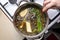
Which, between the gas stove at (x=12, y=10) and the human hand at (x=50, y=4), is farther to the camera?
the gas stove at (x=12, y=10)

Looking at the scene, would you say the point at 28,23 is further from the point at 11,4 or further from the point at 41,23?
the point at 11,4

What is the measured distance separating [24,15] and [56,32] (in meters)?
0.18

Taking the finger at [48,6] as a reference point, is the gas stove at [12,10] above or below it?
below

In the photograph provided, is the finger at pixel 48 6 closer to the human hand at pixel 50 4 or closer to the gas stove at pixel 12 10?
the human hand at pixel 50 4

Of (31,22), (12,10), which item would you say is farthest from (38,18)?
(12,10)

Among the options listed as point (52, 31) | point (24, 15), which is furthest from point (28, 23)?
point (52, 31)

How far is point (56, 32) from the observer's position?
2.88 feet

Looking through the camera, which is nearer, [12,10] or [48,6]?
[48,6]

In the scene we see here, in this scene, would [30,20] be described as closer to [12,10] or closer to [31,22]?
[31,22]

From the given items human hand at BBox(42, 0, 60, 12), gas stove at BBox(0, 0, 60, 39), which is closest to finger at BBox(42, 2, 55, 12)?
human hand at BBox(42, 0, 60, 12)

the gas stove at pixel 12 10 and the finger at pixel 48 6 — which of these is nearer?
the finger at pixel 48 6

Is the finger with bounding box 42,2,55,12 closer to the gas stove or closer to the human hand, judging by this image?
the human hand

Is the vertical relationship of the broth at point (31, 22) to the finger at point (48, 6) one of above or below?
below

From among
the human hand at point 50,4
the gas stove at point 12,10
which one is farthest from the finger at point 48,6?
the gas stove at point 12,10
